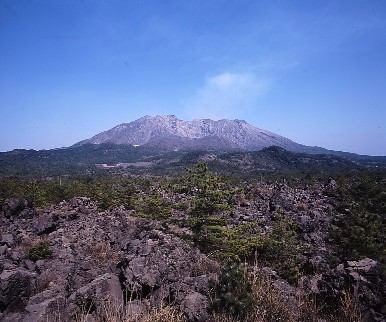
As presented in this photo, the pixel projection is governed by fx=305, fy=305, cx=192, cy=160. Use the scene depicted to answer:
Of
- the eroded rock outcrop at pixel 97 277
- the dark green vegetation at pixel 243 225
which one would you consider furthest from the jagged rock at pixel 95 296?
the dark green vegetation at pixel 243 225

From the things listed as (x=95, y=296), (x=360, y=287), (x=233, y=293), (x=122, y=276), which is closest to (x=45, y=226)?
(x=122, y=276)

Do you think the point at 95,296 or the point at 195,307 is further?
the point at 95,296

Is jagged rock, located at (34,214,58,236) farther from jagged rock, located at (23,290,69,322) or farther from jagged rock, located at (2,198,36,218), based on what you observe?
jagged rock, located at (23,290,69,322)

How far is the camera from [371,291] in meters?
4.08

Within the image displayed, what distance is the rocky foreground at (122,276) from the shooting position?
13.4 feet

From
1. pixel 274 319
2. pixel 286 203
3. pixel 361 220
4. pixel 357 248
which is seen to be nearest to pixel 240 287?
pixel 274 319

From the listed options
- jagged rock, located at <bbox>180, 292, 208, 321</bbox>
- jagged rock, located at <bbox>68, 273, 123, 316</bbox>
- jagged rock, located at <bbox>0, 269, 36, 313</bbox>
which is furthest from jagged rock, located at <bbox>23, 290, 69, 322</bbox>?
jagged rock, located at <bbox>180, 292, 208, 321</bbox>

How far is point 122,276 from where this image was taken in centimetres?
545

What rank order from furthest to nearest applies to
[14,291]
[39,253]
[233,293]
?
1. [39,253]
2. [14,291]
3. [233,293]

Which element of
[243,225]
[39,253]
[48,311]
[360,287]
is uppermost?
[360,287]

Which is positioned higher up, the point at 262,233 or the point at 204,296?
the point at 204,296

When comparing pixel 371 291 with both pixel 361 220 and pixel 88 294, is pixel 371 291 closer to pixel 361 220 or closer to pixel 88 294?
pixel 88 294

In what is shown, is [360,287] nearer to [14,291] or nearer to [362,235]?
[14,291]

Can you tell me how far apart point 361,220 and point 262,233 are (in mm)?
4616
